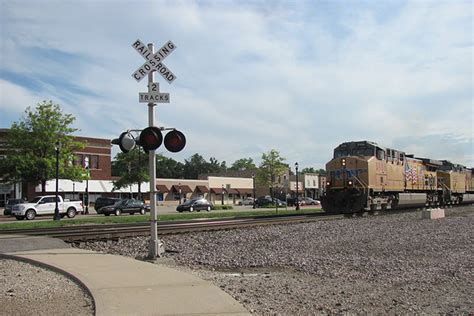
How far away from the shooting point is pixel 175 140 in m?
10.9

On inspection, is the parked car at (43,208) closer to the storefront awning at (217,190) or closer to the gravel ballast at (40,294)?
the gravel ballast at (40,294)

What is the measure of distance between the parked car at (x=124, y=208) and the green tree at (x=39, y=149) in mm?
6373

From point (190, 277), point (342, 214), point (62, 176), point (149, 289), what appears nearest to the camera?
point (149, 289)

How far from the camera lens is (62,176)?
47.9m

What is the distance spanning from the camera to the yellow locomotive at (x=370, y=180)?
27.0 meters

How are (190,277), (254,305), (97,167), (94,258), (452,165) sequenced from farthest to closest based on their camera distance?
(97,167) → (452,165) → (94,258) → (190,277) → (254,305)

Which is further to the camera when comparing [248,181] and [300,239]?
[248,181]

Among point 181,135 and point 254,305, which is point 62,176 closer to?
point 181,135

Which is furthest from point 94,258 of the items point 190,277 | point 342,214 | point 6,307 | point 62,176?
point 62,176

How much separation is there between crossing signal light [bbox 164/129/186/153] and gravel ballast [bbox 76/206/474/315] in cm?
262

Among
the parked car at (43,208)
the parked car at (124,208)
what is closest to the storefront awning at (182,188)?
the parked car at (124,208)

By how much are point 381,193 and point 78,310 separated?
25472mm

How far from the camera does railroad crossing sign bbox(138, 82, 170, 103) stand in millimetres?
10703

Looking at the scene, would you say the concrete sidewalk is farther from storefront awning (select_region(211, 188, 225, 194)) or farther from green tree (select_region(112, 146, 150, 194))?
storefront awning (select_region(211, 188, 225, 194))
